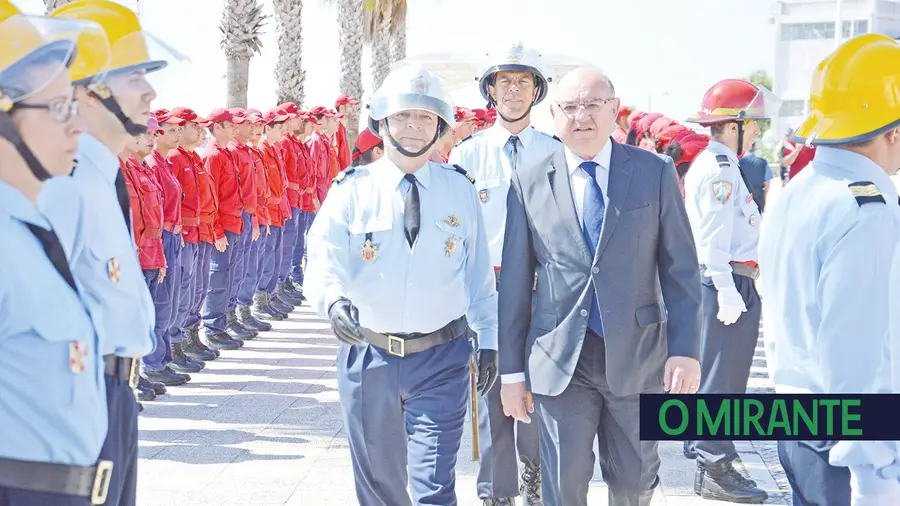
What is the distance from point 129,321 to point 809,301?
6.54 feet

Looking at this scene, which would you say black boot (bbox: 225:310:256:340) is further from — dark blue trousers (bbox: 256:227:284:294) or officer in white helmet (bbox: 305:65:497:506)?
officer in white helmet (bbox: 305:65:497:506)

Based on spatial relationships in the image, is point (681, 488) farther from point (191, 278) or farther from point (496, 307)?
point (191, 278)

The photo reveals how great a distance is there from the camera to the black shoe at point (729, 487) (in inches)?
243

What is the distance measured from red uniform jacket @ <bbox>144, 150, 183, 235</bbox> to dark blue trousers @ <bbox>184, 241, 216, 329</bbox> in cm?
76

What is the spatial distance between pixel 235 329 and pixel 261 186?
1.76 metres

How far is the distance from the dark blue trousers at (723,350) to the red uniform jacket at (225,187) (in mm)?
6421

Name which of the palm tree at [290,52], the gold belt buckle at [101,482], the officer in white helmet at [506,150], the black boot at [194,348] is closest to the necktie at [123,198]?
the gold belt buckle at [101,482]

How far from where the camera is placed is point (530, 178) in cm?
462

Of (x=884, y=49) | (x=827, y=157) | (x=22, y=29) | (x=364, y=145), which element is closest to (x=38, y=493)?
(x=22, y=29)

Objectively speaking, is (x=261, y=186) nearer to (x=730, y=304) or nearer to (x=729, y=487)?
(x=730, y=304)

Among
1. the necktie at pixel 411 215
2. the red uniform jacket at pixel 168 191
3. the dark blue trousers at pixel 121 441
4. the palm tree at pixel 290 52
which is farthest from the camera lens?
the palm tree at pixel 290 52

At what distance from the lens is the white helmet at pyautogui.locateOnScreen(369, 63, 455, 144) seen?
15.4ft

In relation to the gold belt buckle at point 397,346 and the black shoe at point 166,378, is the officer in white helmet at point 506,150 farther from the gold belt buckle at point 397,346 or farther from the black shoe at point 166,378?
the black shoe at point 166,378

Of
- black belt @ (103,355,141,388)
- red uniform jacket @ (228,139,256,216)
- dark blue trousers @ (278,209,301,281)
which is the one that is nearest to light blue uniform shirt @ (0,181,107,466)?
black belt @ (103,355,141,388)
